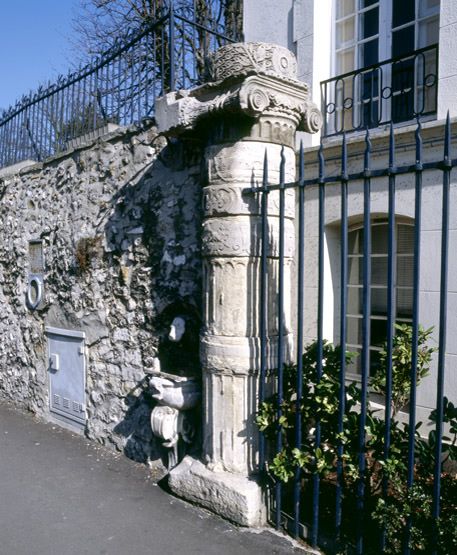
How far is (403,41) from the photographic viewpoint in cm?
562

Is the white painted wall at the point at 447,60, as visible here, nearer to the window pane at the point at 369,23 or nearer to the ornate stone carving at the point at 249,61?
the window pane at the point at 369,23

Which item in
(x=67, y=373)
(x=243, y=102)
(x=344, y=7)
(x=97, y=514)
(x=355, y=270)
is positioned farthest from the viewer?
(x=344, y=7)

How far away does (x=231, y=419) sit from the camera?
331 centimetres

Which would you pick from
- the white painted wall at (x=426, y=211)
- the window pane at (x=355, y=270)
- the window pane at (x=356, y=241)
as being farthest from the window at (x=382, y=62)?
the window pane at (x=355, y=270)

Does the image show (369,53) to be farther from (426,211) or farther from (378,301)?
(378,301)

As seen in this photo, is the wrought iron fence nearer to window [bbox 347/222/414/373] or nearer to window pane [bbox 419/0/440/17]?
Result: window [bbox 347/222/414/373]

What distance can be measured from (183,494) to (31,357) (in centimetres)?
298

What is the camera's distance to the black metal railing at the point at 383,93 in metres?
5.31

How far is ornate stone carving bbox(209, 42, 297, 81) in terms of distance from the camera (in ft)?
10.3

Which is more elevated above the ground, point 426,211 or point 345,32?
point 345,32

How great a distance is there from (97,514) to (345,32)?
581 cm

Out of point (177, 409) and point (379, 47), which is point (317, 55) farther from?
point (177, 409)

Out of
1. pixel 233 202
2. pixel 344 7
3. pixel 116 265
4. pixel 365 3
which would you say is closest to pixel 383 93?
pixel 365 3

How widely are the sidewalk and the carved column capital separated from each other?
2.50m
